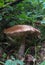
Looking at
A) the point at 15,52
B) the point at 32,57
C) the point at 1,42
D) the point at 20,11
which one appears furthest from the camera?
the point at 20,11

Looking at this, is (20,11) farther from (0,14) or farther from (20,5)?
(0,14)

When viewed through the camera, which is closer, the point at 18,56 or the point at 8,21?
the point at 18,56

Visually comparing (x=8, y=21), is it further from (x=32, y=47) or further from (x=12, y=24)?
(x=32, y=47)

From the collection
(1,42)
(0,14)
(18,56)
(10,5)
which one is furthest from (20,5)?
(18,56)

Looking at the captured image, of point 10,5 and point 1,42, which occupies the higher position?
point 10,5

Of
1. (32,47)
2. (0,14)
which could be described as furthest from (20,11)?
(32,47)

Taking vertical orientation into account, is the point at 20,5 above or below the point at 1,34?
above

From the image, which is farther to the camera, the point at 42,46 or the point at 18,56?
the point at 42,46

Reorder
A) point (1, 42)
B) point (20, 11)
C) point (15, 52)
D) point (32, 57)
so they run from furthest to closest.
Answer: point (20, 11), point (1, 42), point (15, 52), point (32, 57)

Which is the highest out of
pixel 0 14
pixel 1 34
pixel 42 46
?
pixel 0 14
